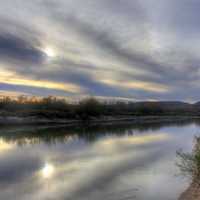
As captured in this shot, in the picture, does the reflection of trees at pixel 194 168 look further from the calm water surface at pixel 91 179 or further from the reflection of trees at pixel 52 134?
the reflection of trees at pixel 52 134

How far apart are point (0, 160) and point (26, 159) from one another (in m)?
1.52

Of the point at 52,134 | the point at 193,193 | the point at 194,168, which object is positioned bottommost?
the point at 52,134

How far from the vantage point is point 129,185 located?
8875mm

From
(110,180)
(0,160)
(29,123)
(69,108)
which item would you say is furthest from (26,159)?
(69,108)

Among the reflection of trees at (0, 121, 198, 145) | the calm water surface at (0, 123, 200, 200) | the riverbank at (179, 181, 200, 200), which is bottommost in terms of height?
the reflection of trees at (0, 121, 198, 145)

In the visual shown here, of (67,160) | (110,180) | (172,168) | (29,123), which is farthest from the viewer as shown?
(29,123)

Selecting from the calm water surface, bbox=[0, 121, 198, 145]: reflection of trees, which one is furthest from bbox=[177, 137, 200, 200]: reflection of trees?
bbox=[0, 121, 198, 145]: reflection of trees

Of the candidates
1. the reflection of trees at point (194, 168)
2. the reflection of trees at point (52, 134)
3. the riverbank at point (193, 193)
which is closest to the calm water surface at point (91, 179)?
the riverbank at point (193, 193)

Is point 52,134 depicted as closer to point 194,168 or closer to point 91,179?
point 91,179

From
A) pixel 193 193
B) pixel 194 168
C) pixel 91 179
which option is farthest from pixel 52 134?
pixel 194 168

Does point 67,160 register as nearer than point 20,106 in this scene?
Yes

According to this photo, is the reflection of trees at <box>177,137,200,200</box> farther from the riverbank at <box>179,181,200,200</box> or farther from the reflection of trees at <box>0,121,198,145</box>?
the reflection of trees at <box>0,121,198,145</box>

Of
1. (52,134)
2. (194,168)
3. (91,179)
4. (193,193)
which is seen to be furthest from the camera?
(52,134)

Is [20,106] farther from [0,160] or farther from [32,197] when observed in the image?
[32,197]
